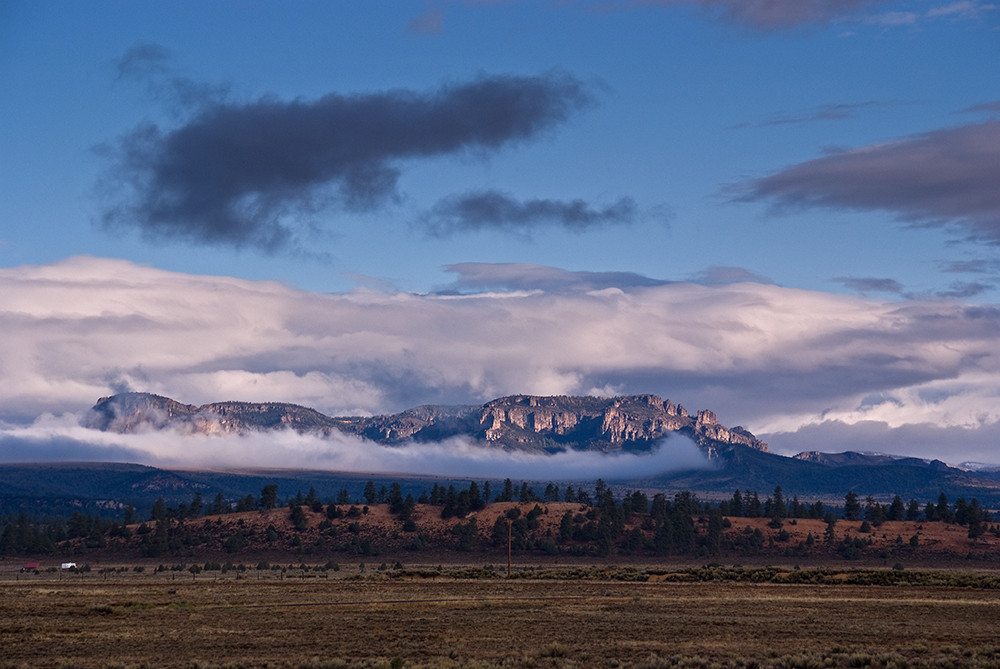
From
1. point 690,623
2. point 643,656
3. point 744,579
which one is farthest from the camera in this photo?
point 744,579

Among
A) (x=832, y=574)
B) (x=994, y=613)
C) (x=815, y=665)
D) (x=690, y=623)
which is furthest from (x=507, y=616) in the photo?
(x=832, y=574)

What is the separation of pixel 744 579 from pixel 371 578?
133 feet

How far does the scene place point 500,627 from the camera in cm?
6078

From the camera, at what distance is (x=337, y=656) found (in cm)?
4853

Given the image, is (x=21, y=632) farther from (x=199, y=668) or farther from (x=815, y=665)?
(x=815, y=665)

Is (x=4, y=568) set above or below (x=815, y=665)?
below

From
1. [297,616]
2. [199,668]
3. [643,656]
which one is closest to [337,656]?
[199,668]

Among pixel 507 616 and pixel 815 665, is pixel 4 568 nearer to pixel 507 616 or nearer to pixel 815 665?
pixel 507 616

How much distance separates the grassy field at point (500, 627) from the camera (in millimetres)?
47844

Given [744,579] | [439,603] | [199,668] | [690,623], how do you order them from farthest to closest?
[744,579]
[439,603]
[690,623]
[199,668]

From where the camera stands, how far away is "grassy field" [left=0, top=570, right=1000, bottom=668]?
47.8 m

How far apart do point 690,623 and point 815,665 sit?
18398 mm

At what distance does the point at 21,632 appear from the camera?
5825 centimetres

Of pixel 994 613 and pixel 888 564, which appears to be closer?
pixel 994 613
